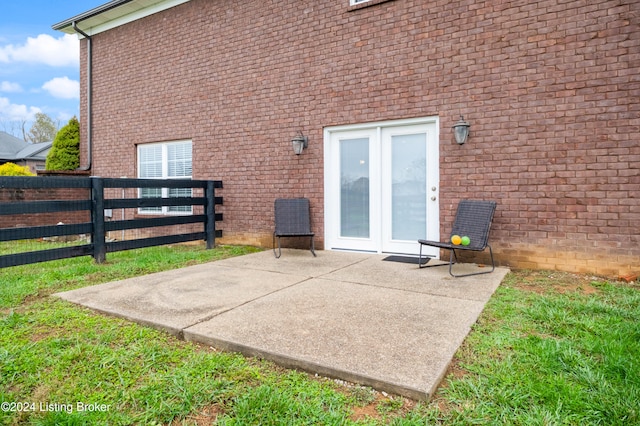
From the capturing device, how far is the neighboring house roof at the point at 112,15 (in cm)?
792

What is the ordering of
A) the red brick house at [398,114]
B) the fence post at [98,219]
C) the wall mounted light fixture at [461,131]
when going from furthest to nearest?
the fence post at [98,219], the wall mounted light fixture at [461,131], the red brick house at [398,114]

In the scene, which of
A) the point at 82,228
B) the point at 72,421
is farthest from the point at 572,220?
the point at 82,228

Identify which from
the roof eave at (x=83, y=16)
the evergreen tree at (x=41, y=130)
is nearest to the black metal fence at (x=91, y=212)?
the roof eave at (x=83, y=16)

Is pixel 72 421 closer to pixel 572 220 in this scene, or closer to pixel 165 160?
pixel 572 220

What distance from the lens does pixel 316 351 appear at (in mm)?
2240

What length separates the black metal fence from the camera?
4465 millimetres

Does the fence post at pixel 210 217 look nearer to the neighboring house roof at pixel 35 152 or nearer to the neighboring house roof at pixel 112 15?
the neighboring house roof at pixel 112 15

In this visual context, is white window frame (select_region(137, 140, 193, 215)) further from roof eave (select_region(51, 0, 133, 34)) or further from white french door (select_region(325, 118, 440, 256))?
white french door (select_region(325, 118, 440, 256))

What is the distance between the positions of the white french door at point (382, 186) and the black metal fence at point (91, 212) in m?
2.34

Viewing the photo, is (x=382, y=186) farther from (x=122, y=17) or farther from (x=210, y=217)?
(x=122, y=17)

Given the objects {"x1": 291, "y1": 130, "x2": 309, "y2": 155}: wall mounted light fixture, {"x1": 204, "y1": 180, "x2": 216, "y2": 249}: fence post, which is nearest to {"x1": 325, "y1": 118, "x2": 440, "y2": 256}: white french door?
{"x1": 291, "y1": 130, "x2": 309, "y2": 155}: wall mounted light fixture

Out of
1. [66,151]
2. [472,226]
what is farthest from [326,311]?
[66,151]

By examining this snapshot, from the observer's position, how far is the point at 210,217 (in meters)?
6.85

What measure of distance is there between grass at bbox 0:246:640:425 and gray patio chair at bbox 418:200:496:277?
139 cm
